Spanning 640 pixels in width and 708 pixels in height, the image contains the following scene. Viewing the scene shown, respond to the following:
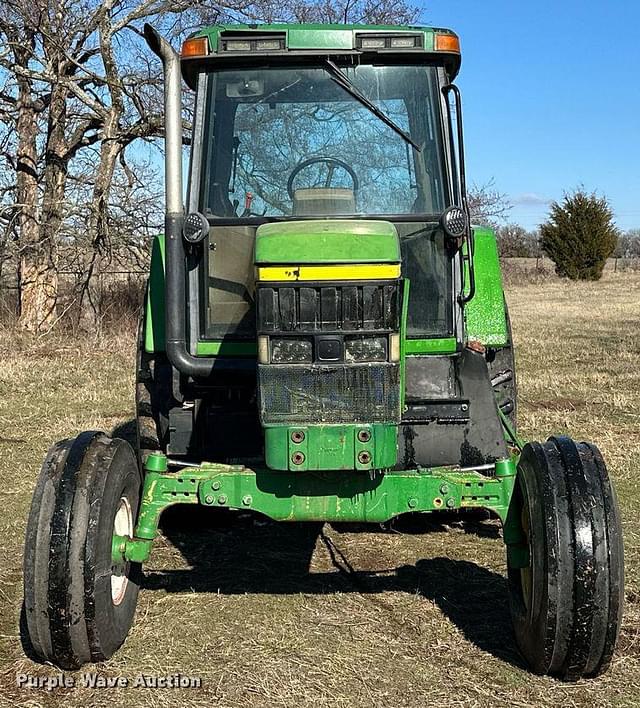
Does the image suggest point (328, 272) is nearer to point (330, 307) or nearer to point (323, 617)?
point (330, 307)

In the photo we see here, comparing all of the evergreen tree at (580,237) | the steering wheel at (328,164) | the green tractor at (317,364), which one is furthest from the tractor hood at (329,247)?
the evergreen tree at (580,237)

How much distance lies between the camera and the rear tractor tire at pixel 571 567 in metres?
3.13

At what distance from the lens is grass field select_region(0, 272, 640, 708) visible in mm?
3320

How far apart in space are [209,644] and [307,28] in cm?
269

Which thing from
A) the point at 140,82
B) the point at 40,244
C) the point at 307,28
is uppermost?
the point at 140,82

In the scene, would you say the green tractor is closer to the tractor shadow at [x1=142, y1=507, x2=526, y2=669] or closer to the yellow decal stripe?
the yellow decal stripe

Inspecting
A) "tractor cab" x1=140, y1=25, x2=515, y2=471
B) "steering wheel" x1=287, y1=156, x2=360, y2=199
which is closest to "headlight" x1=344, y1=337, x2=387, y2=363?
"tractor cab" x1=140, y1=25, x2=515, y2=471

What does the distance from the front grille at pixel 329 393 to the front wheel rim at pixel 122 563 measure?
754 millimetres

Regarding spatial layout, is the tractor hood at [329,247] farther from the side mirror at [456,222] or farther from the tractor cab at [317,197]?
the side mirror at [456,222]

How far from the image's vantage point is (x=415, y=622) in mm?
3928

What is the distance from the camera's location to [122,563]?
3570 millimetres

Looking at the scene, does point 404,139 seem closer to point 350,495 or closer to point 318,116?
point 318,116

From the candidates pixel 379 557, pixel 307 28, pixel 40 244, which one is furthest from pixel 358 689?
pixel 40 244

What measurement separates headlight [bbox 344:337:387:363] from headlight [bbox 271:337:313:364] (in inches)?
5.5
